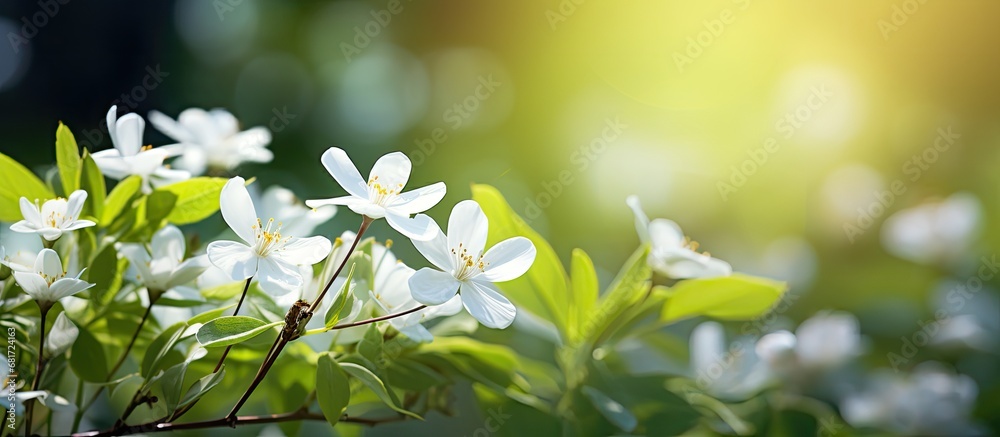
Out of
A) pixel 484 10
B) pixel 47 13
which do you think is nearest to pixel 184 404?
pixel 484 10

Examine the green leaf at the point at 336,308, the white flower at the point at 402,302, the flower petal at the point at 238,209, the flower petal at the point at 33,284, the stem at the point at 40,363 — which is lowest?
the stem at the point at 40,363

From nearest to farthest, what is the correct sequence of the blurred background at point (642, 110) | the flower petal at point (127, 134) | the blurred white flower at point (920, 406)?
the flower petal at point (127, 134) < the blurred white flower at point (920, 406) < the blurred background at point (642, 110)

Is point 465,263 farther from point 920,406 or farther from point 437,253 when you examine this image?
point 920,406

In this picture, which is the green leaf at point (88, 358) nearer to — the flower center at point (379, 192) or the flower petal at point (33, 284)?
the flower petal at point (33, 284)

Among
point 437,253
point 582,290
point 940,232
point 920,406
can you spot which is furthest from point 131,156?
point 940,232

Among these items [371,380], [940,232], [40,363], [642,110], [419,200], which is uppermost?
[642,110]

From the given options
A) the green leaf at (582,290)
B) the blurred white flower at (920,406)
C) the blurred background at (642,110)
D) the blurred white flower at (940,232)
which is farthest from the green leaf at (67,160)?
the blurred white flower at (940,232)

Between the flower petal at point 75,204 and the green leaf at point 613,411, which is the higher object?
the green leaf at point 613,411
